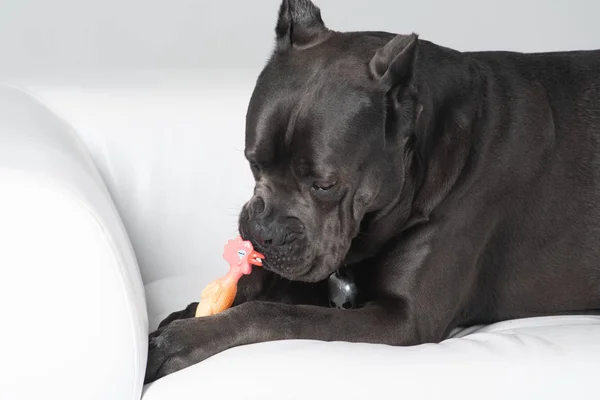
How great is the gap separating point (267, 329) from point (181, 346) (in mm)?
224

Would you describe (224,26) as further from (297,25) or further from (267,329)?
(267,329)

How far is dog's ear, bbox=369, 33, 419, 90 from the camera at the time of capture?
105 inches

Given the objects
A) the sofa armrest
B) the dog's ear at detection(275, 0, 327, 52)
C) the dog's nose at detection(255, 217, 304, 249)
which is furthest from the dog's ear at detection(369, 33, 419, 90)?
the sofa armrest

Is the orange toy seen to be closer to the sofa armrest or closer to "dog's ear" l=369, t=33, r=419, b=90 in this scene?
the sofa armrest

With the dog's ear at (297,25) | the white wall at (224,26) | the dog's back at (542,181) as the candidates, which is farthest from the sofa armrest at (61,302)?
the white wall at (224,26)

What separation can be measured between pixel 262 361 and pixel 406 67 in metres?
0.85

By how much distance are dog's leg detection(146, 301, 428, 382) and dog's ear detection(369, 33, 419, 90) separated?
61cm

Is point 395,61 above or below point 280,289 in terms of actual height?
above

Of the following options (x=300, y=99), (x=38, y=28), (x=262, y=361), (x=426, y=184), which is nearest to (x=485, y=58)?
(x=426, y=184)

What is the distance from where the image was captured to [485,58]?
3127 millimetres

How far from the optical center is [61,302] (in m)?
2.42

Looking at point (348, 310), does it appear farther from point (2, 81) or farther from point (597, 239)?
point (2, 81)

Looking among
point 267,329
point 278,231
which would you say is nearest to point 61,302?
point 267,329

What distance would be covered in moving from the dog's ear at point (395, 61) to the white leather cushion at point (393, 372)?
2.27ft
